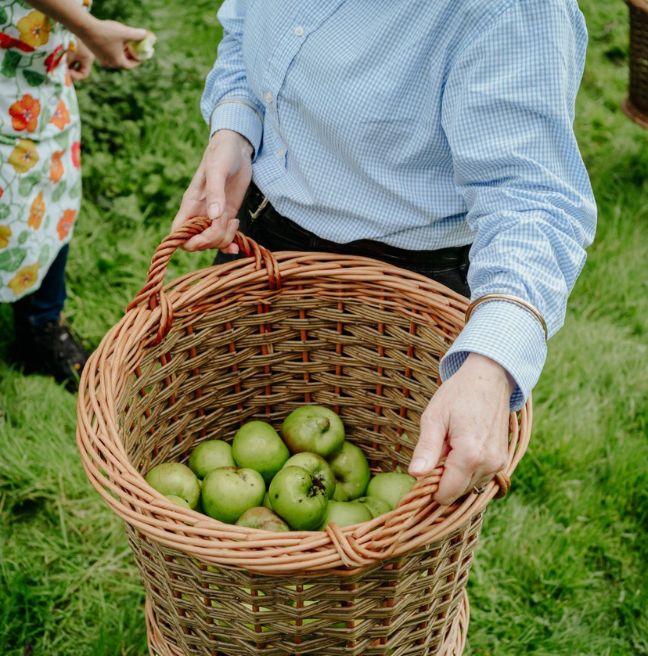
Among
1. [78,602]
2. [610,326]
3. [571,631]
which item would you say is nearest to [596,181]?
[610,326]

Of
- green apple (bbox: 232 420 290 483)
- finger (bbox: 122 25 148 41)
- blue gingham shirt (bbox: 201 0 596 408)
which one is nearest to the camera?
blue gingham shirt (bbox: 201 0 596 408)

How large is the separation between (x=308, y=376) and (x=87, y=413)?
1.85ft

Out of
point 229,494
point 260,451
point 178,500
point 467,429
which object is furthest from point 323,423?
point 467,429

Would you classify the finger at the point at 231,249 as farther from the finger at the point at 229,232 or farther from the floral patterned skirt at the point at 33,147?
the floral patterned skirt at the point at 33,147

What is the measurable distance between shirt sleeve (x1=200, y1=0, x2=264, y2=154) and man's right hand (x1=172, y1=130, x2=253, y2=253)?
0.09 ft

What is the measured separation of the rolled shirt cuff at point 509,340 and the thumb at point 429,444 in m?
0.11

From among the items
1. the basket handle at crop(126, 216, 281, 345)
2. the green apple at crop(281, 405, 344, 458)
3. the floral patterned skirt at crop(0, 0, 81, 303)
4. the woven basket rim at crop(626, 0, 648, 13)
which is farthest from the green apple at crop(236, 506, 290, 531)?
the woven basket rim at crop(626, 0, 648, 13)

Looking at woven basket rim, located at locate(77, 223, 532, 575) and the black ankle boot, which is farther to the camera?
the black ankle boot

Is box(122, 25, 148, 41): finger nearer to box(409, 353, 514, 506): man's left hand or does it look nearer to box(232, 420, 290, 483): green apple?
box(232, 420, 290, 483): green apple

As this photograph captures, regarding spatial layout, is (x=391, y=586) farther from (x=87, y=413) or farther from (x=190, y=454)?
(x=190, y=454)

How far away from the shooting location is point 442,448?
1082 millimetres

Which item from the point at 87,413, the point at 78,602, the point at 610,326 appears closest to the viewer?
the point at 87,413

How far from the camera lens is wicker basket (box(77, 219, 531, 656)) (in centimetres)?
109

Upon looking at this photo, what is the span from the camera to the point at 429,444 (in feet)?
3.50
